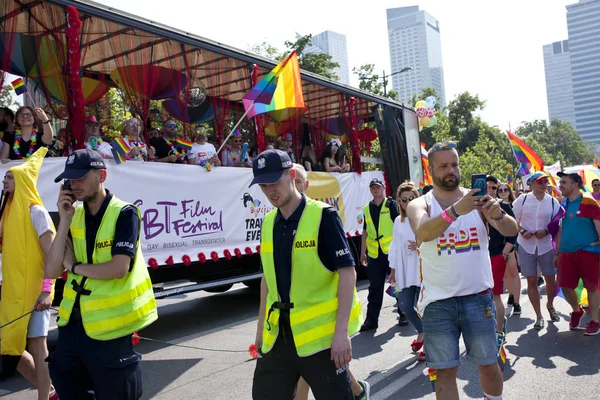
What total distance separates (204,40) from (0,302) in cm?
484

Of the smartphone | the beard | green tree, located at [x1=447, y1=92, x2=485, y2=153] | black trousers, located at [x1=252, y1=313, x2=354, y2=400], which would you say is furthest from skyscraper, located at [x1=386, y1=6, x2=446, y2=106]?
black trousers, located at [x1=252, y1=313, x2=354, y2=400]

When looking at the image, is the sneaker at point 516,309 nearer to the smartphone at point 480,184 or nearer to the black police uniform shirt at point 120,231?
the smartphone at point 480,184

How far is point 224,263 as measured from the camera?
29.7ft

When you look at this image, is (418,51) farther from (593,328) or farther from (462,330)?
(462,330)

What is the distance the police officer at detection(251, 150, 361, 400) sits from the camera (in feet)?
9.32

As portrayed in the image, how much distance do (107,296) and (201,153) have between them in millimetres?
5643

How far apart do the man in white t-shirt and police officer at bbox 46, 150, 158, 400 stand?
16.8 ft

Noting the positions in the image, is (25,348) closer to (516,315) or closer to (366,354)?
(366,354)

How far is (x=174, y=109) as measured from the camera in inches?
407

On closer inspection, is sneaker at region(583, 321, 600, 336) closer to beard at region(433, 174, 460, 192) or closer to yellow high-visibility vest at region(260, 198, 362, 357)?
beard at region(433, 174, 460, 192)

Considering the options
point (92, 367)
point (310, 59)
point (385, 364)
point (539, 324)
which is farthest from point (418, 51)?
point (92, 367)

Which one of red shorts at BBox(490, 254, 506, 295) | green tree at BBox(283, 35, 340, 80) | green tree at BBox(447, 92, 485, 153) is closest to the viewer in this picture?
red shorts at BBox(490, 254, 506, 295)

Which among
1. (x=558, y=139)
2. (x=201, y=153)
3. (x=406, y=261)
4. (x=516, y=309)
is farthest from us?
(x=558, y=139)

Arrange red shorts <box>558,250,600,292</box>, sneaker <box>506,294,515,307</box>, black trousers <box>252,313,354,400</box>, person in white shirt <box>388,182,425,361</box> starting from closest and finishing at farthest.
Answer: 1. black trousers <box>252,313,354,400</box>
2. person in white shirt <box>388,182,425,361</box>
3. red shorts <box>558,250,600,292</box>
4. sneaker <box>506,294,515,307</box>
